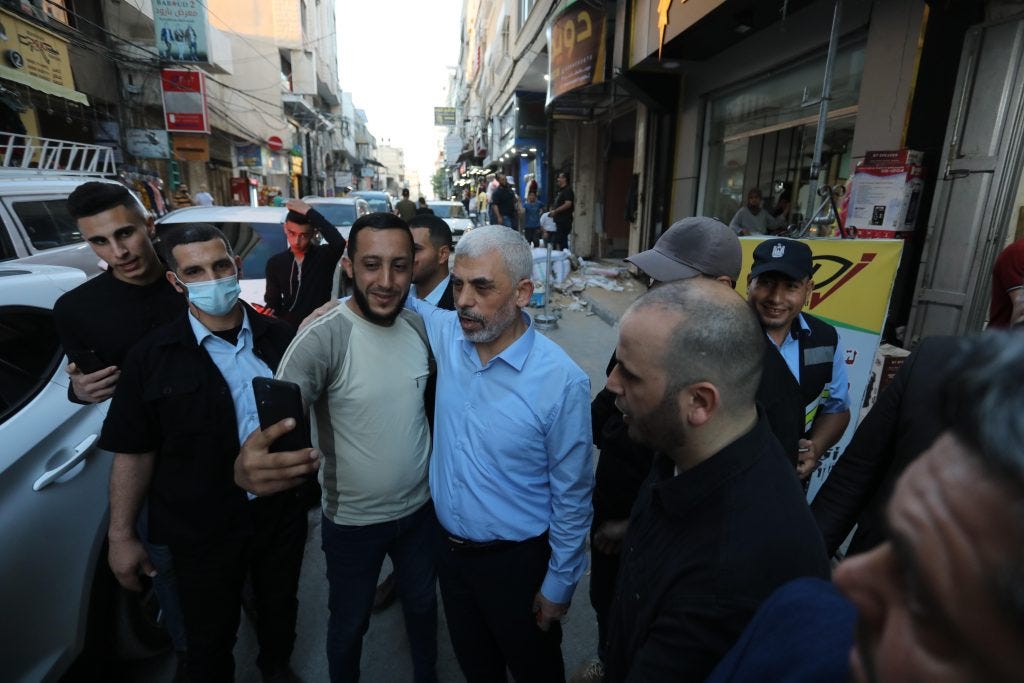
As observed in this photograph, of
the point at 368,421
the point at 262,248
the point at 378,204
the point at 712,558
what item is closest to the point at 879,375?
the point at 712,558

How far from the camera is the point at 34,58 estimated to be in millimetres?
9438

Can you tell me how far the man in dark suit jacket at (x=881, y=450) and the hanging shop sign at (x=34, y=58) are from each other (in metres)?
12.6

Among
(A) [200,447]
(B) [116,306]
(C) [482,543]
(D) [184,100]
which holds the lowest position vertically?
(C) [482,543]

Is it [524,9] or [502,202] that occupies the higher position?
[524,9]

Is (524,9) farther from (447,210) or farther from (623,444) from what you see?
(623,444)

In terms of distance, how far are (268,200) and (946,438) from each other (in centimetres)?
2700

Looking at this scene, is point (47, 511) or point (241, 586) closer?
point (47, 511)

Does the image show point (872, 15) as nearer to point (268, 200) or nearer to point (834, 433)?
point (834, 433)

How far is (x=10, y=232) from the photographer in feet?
13.9

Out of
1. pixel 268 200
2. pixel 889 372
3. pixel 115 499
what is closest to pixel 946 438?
pixel 115 499

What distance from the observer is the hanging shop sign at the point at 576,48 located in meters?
8.98

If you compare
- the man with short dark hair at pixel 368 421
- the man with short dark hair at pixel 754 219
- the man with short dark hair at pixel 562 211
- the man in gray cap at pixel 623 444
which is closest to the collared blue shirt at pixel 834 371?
the man in gray cap at pixel 623 444

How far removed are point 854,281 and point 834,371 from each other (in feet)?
3.92

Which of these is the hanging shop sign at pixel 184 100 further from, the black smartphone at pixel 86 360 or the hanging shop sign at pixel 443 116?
the hanging shop sign at pixel 443 116
